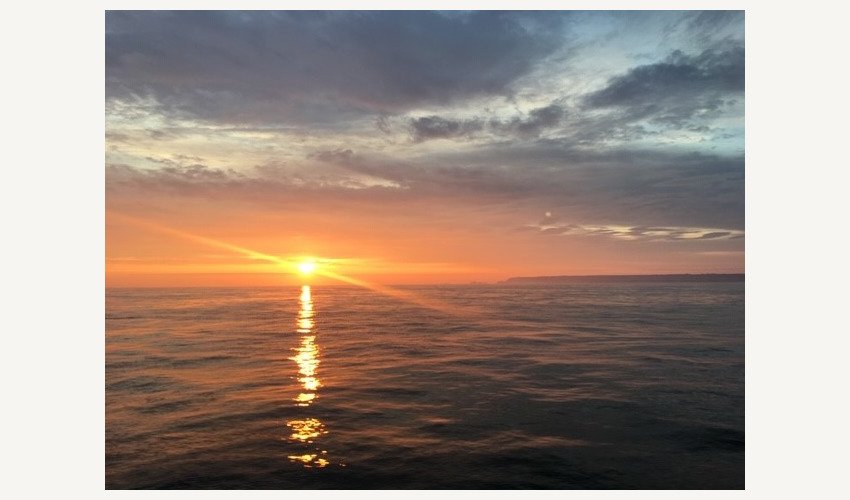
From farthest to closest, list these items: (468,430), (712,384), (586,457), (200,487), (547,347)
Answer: (547,347) → (712,384) → (468,430) → (586,457) → (200,487)

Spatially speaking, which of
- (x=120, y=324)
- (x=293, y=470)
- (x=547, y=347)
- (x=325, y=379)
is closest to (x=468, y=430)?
(x=293, y=470)

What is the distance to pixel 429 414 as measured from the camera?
11.4 meters

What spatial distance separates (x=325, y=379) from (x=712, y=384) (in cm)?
1136

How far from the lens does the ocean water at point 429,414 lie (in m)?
8.54

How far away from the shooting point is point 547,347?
20.4 m

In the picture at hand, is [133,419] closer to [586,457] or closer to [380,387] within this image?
[380,387]

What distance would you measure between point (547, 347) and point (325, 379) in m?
9.75

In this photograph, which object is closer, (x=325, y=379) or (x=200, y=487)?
(x=200, y=487)

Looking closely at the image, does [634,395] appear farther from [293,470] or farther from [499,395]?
[293,470]

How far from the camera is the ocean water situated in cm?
854

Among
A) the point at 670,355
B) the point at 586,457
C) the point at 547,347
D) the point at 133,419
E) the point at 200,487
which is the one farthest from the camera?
the point at 547,347

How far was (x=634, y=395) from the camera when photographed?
1279cm

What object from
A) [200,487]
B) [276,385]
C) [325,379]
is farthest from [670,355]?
[200,487]

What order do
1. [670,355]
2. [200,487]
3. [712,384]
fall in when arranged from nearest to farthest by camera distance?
[200,487] < [712,384] < [670,355]
